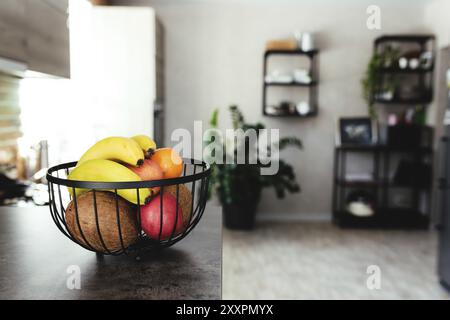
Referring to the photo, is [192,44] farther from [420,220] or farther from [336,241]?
[420,220]

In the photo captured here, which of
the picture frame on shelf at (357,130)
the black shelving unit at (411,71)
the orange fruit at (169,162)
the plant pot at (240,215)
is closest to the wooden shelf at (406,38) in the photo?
the black shelving unit at (411,71)

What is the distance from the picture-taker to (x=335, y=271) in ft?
10.6

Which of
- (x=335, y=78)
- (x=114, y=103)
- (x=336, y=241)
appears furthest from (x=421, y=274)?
(x=114, y=103)

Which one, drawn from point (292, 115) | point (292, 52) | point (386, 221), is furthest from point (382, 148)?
point (292, 52)

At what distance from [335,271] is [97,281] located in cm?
279

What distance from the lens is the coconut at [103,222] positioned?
0.71 m

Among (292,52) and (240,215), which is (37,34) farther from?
(292,52)

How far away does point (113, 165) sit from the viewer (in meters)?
0.74

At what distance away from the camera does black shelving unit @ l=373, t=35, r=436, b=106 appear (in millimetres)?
4410

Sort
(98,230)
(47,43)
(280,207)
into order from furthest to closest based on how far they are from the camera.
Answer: (280,207) < (47,43) < (98,230)

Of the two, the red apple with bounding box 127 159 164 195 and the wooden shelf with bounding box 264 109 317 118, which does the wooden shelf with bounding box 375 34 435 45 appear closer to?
the wooden shelf with bounding box 264 109 317 118

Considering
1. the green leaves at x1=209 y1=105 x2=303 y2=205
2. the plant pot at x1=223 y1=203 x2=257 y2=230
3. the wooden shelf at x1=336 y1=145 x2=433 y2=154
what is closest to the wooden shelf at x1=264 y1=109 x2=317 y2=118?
the green leaves at x1=209 y1=105 x2=303 y2=205

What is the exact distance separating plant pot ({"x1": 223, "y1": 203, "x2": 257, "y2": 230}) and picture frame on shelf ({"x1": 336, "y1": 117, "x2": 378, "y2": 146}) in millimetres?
1196

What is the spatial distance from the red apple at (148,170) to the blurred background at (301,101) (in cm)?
279
